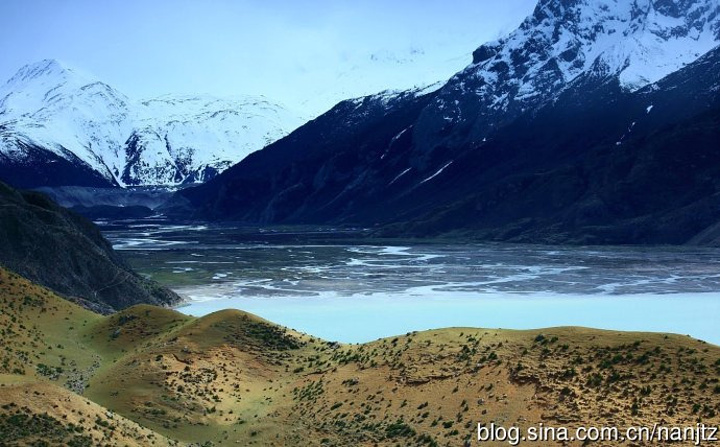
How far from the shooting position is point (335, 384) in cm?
5709

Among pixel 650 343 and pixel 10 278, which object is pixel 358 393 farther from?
pixel 10 278

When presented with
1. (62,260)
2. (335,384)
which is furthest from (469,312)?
(335,384)

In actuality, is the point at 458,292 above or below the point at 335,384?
below

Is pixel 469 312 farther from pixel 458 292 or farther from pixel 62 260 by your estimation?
pixel 62 260

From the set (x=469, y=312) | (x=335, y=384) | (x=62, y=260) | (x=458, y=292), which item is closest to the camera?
(x=335, y=384)

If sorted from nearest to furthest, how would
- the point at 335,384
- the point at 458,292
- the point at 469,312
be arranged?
the point at 335,384, the point at 469,312, the point at 458,292

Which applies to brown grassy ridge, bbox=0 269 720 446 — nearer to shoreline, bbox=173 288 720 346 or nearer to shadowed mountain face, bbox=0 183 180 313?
shoreline, bbox=173 288 720 346

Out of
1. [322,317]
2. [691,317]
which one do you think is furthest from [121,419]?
[691,317]

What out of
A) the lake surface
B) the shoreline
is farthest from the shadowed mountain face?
the lake surface

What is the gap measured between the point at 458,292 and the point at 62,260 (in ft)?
188

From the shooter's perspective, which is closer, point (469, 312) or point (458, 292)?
point (469, 312)

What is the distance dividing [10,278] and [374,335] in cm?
3797

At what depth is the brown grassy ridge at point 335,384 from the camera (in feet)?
146

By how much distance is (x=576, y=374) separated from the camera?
1897 inches
